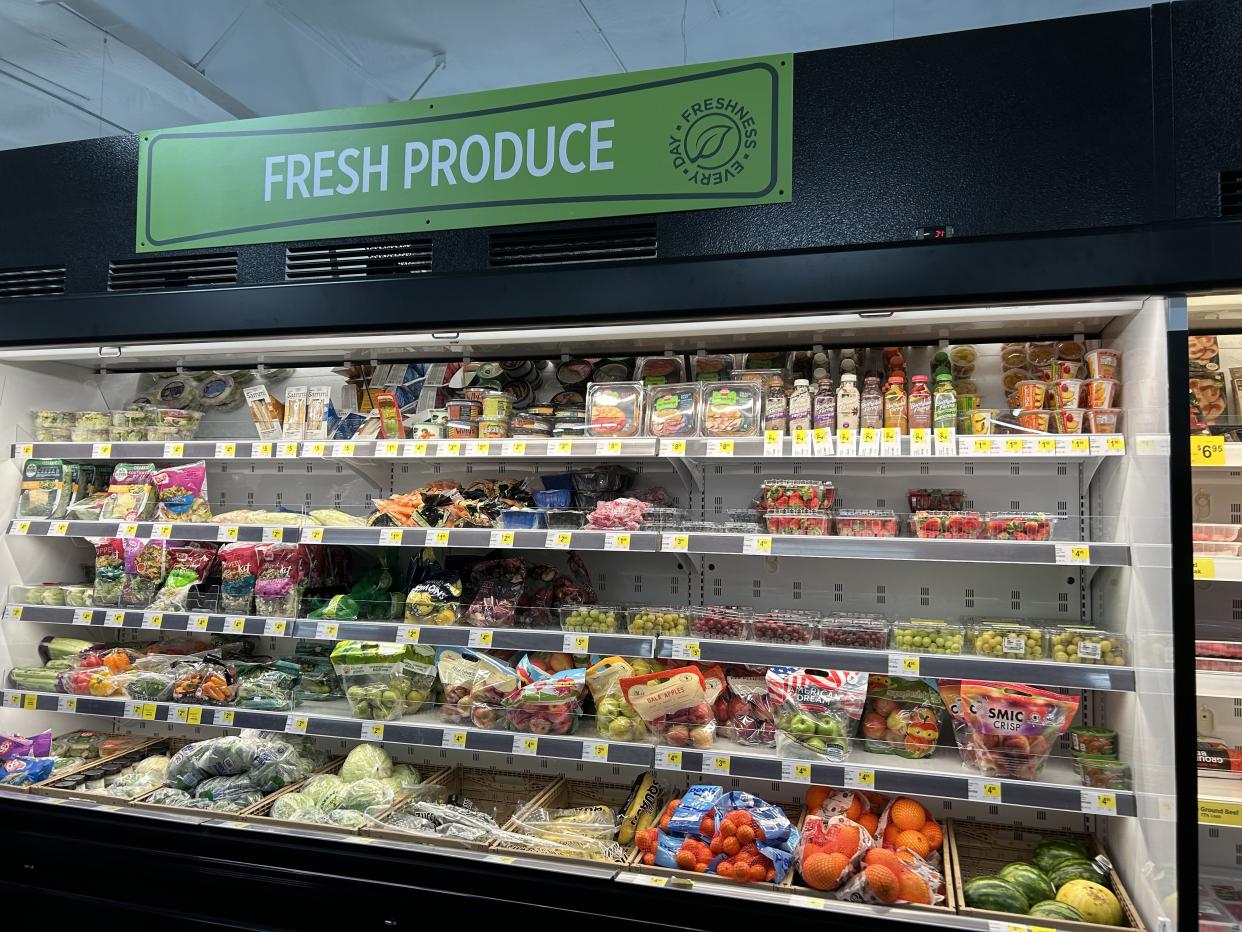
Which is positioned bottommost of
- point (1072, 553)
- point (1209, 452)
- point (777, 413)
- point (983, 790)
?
point (983, 790)

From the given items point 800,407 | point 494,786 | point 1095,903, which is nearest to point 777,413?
point 800,407

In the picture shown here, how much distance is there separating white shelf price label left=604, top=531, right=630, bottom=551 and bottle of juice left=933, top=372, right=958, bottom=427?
1050 mm

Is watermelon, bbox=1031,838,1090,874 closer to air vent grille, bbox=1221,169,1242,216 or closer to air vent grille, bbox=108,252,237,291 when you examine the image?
air vent grille, bbox=1221,169,1242,216

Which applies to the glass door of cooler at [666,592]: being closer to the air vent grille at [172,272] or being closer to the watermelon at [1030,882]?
the watermelon at [1030,882]

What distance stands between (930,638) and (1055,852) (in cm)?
73

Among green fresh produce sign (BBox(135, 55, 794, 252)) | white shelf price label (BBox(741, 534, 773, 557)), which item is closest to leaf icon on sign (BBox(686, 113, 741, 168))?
green fresh produce sign (BBox(135, 55, 794, 252))

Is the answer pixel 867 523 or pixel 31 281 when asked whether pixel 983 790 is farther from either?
pixel 31 281

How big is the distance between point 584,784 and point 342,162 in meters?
2.37

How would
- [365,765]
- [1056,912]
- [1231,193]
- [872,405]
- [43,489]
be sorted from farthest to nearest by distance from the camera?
[43,489] < [365,765] < [872,405] < [1056,912] < [1231,193]

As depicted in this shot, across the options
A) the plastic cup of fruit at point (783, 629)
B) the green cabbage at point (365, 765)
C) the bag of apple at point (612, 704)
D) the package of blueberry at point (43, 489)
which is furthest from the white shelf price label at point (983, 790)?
the package of blueberry at point (43, 489)

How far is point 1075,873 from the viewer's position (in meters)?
2.34

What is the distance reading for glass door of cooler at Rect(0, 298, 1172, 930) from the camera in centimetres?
232

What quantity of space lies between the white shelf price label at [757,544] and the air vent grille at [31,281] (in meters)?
2.56

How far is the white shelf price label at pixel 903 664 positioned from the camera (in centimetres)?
244
